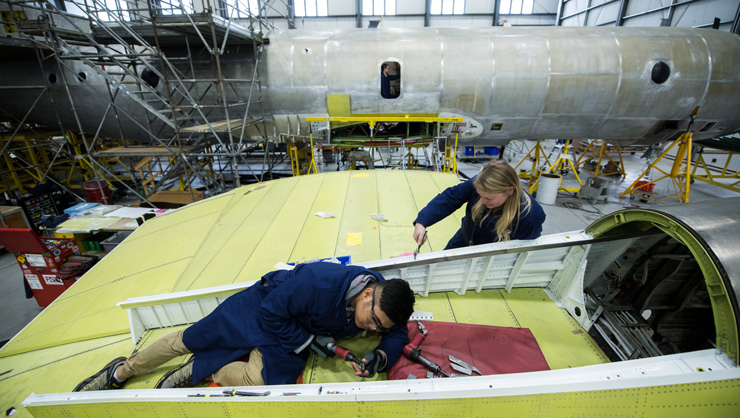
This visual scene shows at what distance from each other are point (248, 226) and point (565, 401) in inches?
187

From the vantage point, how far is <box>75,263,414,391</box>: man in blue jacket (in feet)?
6.54

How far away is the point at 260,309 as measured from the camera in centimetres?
209

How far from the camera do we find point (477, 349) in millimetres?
2379

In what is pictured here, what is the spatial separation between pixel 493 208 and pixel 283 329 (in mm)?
2077

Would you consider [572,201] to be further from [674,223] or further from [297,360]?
[297,360]

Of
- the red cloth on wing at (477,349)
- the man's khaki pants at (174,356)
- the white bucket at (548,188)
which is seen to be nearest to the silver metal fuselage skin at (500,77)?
the white bucket at (548,188)

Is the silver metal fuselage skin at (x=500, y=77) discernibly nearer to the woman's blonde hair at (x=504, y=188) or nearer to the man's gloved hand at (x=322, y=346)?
the woman's blonde hair at (x=504, y=188)

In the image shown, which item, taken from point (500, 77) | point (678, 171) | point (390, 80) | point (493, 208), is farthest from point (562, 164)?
point (493, 208)

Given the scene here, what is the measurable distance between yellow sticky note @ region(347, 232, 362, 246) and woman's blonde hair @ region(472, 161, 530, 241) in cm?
195

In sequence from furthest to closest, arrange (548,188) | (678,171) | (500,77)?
(548,188) < (678,171) < (500,77)

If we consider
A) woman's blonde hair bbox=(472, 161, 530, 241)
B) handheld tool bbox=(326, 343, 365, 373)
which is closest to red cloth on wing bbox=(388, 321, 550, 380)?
handheld tool bbox=(326, 343, 365, 373)

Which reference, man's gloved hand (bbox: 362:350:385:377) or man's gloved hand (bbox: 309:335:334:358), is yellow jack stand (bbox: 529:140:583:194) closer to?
man's gloved hand (bbox: 362:350:385:377)

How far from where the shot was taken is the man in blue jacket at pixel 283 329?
1994mm

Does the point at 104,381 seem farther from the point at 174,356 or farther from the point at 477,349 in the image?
the point at 477,349
